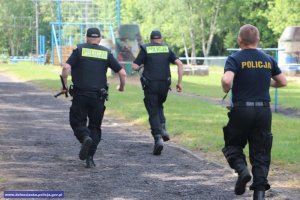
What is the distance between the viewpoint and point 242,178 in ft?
21.9

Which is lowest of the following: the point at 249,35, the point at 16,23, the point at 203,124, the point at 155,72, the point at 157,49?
the point at 16,23

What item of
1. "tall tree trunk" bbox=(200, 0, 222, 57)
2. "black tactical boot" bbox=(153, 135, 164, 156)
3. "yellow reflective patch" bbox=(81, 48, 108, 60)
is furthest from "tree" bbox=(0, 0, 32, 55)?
"yellow reflective patch" bbox=(81, 48, 108, 60)

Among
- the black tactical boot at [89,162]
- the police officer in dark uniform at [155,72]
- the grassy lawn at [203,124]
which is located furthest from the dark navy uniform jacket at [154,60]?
the black tactical boot at [89,162]

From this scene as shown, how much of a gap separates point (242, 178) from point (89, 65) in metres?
3.28

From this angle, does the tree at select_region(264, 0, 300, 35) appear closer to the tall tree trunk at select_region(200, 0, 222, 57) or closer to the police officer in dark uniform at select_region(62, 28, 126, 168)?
the tall tree trunk at select_region(200, 0, 222, 57)

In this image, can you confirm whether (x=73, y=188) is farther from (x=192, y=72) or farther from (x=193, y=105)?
(x=192, y=72)

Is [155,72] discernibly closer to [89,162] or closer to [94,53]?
[94,53]

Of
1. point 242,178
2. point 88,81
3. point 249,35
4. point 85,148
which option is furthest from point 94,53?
point 242,178

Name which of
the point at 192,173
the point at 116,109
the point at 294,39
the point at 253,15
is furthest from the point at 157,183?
the point at 253,15

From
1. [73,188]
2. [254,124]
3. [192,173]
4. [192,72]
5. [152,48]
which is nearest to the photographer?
[254,124]

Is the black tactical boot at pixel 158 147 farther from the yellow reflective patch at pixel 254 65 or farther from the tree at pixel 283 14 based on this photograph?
the tree at pixel 283 14

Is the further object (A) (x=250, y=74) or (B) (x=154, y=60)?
(B) (x=154, y=60)

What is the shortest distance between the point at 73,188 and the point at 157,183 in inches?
41.2

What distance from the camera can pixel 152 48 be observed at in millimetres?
10750
